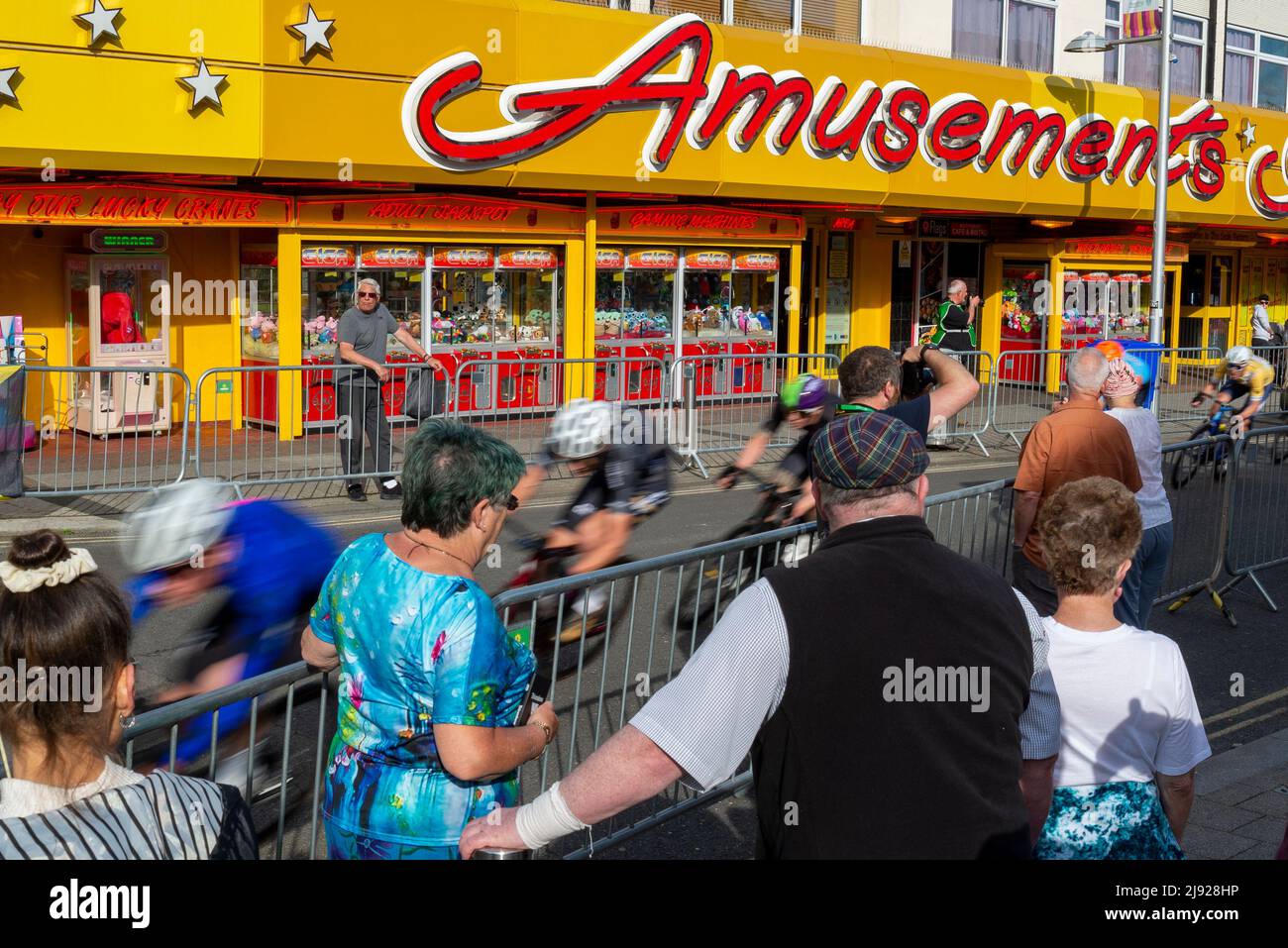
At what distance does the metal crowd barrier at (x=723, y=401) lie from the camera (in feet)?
48.9

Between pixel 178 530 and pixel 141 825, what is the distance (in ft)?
8.03

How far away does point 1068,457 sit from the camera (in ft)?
20.1

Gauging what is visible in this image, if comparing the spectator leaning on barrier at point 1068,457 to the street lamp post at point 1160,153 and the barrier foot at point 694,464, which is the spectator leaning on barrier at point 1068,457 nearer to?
the barrier foot at point 694,464

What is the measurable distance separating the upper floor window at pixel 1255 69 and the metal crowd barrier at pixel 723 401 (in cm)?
1311

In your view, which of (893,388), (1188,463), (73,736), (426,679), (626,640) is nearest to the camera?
(73,736)

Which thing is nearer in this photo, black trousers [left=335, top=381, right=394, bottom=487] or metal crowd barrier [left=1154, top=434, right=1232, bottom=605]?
metal crowd barrier [left=1154, top=434, right=1232, bottom=605]

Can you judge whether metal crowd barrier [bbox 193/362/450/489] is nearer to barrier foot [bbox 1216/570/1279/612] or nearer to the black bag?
the black bag

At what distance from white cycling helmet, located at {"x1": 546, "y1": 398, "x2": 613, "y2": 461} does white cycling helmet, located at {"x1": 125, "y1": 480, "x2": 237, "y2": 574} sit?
7.67ft

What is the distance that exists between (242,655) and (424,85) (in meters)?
11.2

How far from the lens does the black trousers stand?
1268 cm

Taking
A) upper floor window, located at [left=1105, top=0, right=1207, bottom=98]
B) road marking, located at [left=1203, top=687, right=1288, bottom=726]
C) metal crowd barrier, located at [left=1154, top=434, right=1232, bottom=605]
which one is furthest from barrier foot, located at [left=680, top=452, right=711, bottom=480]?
upper floor window, located at [left=1105, top=0, right=1207, bottom=98]

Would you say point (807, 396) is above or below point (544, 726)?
above

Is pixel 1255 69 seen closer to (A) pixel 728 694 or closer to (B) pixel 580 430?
(B) pixel 580 430

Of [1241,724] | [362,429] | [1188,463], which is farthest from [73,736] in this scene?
[362,429]
